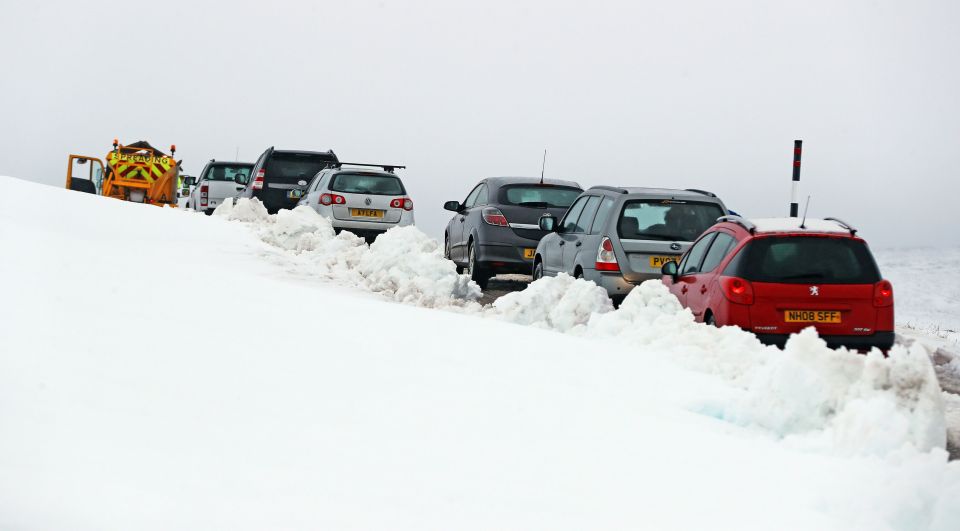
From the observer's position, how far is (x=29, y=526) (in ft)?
13.6

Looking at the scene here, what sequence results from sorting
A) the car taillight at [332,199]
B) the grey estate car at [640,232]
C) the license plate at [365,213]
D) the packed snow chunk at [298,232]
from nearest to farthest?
the grey estate car at [640,232] < the packed snow chunk at [298,232] < the car taillight at [332,199] < the license plate at [365,213]

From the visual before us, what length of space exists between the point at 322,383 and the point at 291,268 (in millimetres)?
8326

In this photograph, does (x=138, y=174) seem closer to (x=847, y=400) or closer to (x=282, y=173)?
(x=282, y=173)

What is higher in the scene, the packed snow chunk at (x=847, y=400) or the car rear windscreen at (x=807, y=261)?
the car rear windscreen at (x=807, y=261)

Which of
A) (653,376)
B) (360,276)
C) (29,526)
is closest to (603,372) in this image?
(653,376)

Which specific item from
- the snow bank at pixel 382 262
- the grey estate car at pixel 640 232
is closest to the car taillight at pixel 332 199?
the snow bank at pixel 382 262

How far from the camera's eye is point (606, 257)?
12578mm

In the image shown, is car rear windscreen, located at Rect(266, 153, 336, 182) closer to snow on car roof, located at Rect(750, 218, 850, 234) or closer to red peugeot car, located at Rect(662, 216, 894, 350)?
snow on car roof, located at Rect(750, 218, 850, 234)

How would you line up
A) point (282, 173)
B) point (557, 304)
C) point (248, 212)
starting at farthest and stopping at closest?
point (282, 173), point (248, 212), point (557, 304)

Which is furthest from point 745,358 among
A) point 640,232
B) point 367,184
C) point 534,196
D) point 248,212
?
point 248,212

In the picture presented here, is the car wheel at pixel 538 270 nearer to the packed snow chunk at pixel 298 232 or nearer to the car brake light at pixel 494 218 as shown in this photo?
the car brake light at pixel 494 218

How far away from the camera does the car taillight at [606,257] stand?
41.1 ft

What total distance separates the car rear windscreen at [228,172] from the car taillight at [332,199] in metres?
10.8

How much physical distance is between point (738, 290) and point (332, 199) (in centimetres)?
1259
